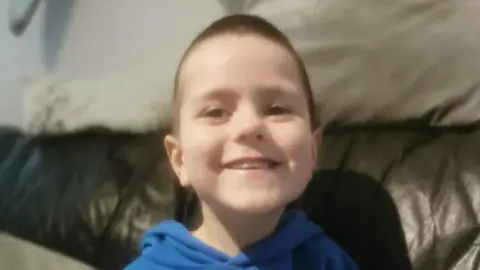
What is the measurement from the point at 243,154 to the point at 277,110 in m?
0.08

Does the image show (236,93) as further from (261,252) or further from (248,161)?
(261,252)

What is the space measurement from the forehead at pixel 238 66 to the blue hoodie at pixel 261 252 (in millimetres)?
195

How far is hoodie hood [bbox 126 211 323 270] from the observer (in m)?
1.08

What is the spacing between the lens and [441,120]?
1.30 meters

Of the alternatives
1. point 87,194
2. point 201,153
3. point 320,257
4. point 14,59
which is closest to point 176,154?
point 201,153

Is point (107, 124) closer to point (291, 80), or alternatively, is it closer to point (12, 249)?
point (12, 249)

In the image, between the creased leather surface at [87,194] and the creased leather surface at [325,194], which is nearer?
the creased leather surface at [325,194]

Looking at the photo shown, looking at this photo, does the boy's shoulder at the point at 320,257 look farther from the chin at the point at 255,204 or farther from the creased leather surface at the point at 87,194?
the creased leather surface at the point at 87,194

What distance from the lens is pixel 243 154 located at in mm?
981

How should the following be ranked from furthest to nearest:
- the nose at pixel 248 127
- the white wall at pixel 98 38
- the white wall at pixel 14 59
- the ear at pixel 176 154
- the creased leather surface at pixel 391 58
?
the white wall at pixel 14 59, the white wall at pixel 98 38, the creased leather surface at pixel 391 58, the ear at pixel 176 154, the nose at pixel 248 127

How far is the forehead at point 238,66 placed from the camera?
1.02 metres

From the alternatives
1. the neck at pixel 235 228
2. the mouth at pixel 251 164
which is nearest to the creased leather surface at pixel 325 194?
the neck at pixel 235 228

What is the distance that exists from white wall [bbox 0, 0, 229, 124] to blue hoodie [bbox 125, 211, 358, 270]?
0.66 metres

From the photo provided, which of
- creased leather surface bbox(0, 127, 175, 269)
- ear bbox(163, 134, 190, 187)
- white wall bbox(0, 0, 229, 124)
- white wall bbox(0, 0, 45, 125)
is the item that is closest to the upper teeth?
ear bbox(163, 134, 190, 187)
